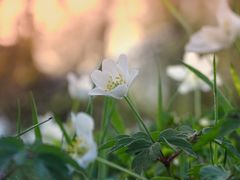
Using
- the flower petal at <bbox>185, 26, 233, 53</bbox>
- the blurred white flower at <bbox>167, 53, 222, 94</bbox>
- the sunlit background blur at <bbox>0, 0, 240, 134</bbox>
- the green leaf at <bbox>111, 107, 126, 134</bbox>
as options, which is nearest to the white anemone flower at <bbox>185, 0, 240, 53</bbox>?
the flower petal at <bbox>185, 26, 233, 53</bbox>

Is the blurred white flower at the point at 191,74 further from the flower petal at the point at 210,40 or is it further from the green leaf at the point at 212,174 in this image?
the green leaf at the point at 212,174

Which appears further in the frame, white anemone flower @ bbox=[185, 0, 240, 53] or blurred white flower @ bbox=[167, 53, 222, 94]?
blurred white flower @ bbox=[167, 53, 222, 94]

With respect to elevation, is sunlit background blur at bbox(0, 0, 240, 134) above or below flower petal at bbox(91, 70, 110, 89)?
below

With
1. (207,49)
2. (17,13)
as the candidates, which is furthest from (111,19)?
(207,49)

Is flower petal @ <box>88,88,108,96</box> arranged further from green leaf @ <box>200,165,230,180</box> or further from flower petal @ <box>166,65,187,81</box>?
flower petal @ <box>166,65,187,81</box>

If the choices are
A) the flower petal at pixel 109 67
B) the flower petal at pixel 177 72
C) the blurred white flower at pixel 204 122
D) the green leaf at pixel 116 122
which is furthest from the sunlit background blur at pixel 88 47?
the flower petal at pixel 109 67

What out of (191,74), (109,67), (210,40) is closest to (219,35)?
(210,40)

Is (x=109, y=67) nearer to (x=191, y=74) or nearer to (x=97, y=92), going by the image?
(x=97, y=92)

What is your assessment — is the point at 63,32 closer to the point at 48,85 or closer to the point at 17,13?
the point at 48,85

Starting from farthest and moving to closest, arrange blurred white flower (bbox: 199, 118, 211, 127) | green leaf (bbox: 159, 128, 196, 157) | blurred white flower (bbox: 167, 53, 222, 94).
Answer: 1. blurred white flower (bbox: 167, 53, 222, 94)
2. blurred white flower (bbox: 199, 118, 211, 127)
3. green leaf (bbox: 159, 128, 196, 157)
